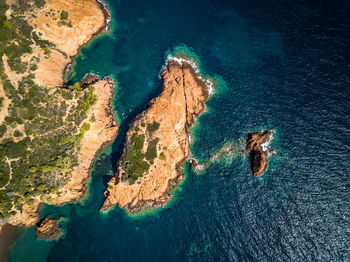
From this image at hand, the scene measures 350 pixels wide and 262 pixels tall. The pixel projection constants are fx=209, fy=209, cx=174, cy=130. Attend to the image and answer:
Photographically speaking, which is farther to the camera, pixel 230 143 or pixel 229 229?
pixel 230 143

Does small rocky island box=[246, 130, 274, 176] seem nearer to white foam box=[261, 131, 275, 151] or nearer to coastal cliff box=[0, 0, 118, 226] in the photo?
white foam box=[261, 131, 275, 151]

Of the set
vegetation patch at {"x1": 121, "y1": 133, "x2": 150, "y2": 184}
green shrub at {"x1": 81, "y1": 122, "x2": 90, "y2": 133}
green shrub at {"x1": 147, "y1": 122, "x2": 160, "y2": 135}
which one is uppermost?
green shrub at {"x1": 81, "y1": 122, "x2": 90, "y2": 133}

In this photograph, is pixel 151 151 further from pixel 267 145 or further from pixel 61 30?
pixel 61 30

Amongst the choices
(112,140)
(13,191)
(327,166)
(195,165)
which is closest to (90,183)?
(112,140)

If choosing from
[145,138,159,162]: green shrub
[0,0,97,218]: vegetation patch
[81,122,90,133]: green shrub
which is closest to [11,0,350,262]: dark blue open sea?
[81,122,90,133]: green shrub

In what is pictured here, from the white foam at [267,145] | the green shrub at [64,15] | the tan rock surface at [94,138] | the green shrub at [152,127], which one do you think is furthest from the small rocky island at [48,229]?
the white foam at [267,145]

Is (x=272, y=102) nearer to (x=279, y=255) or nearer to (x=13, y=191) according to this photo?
(x=279, y=255)
